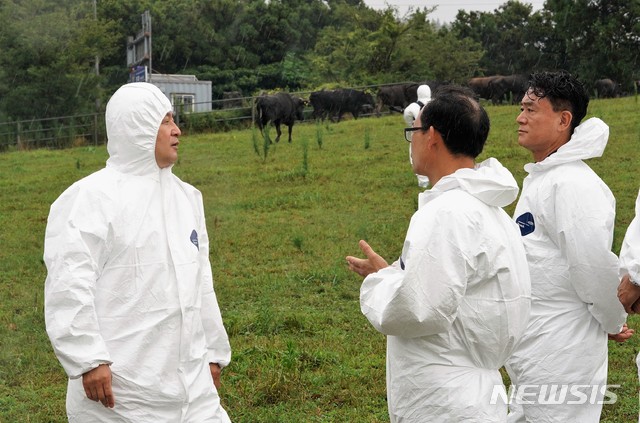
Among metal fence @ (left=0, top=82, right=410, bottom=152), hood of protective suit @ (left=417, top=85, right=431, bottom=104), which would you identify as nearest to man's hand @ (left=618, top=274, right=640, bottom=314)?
hood of protective suit @ (left=417, top=85, right=431, bottom=104)

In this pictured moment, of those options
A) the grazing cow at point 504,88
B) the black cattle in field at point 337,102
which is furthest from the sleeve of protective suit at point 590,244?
the grazing cow at point 504,88

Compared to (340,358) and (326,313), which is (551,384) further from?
(326,313)

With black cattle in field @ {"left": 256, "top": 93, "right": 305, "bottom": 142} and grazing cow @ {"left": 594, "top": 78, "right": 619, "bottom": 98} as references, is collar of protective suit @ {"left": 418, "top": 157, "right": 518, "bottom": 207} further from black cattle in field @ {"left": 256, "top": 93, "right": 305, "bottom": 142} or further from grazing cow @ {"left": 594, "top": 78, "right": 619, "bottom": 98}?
grazing cow @ {"left": 594, "top": 78, "right": 619, "bottom": 98}

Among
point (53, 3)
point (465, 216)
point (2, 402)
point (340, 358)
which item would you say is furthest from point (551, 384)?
point (53, 3)

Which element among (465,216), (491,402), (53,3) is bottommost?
(491,402)

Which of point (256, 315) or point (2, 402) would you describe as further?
point (256, 315)

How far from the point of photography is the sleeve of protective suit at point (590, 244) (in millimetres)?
3609

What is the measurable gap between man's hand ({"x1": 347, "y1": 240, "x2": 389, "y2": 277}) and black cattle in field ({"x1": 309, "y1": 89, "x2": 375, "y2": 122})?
73.8 ft

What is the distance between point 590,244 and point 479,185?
892 mm

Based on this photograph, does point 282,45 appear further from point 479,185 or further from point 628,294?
point 479,185

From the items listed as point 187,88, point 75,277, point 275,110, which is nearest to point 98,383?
point 75,277

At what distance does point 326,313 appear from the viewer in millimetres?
7828

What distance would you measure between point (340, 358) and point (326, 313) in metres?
1.26

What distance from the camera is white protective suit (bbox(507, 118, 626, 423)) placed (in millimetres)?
3629
